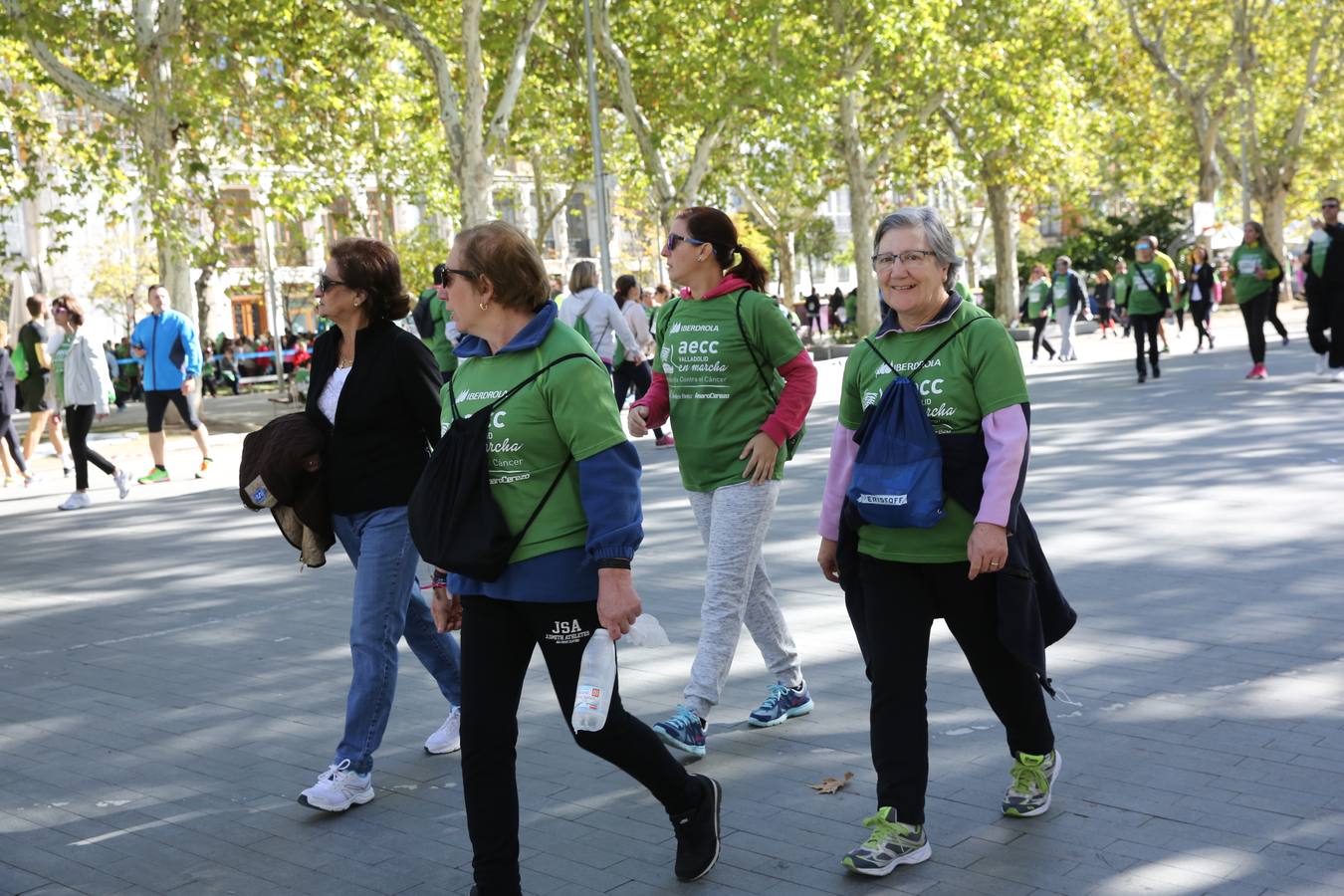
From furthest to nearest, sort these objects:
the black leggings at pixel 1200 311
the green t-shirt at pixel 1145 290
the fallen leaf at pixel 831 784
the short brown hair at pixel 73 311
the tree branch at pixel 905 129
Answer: the tree branch at pixel 905 129
the black leggings at pixel 1200 311
the green t-shirt at pixel 1145 290
the short brown hair at pixel 73 311
the fallen leaf at pixel 831 784

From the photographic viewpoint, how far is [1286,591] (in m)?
7.51

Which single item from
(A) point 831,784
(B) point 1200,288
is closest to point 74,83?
(B) point 1200,288

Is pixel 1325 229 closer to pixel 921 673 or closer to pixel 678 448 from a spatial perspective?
pixel 678 448

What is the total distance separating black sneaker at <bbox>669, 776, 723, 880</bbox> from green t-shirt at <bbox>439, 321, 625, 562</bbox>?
859 mm

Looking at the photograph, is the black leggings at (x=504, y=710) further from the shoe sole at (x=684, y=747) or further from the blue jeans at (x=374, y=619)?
the shoe sole at (x=684, y=747)

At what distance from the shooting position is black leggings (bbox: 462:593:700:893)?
3928mm

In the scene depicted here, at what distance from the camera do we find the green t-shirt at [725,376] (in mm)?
5602

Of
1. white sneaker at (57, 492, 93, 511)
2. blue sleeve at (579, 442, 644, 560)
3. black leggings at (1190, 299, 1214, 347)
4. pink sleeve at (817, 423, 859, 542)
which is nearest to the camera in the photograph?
blue sleeve at (579, 442, 644, 560)

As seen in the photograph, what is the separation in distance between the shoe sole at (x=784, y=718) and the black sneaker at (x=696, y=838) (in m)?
1.43

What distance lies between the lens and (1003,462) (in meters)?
4.18

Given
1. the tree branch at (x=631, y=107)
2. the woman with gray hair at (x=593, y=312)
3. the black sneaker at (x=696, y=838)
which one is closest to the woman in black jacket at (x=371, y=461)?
the black sneaker at (x=696, y=838)

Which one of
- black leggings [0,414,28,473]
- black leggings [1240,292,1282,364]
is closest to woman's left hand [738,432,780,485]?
black leggings [0,414,28,473]

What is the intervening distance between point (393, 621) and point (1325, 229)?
13.5 meters

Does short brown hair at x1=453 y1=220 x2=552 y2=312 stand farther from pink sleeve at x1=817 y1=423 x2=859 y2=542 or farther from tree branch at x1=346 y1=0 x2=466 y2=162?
tree branch at x1=346 y1=0 x2=466 y2=162
